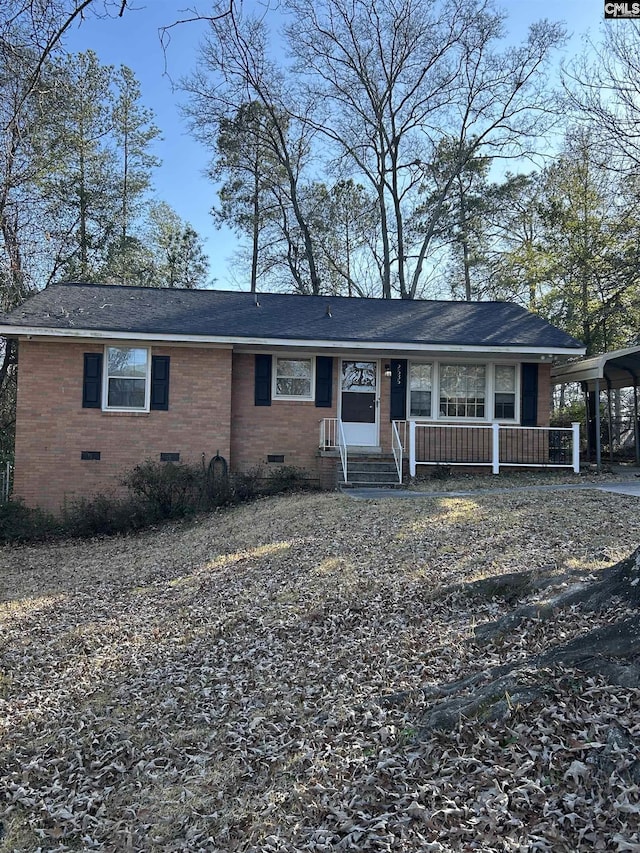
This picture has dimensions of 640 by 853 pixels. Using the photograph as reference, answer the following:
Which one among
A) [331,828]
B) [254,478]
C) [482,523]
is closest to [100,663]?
[331,828]

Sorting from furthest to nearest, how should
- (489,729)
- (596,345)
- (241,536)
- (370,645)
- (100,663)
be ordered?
(596,345) < (241,536) < (100,663) < (370,645) < (489,729)

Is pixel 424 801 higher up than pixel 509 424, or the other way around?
pixel 509 424

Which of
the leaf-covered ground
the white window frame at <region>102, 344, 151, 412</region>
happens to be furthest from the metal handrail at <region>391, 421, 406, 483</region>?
the white window frame at <region>102, 344, 151, 412</region>

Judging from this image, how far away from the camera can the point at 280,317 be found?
47.2 ft

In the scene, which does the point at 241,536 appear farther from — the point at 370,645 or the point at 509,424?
the point at 509,424

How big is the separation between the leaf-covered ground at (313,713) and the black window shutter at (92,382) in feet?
18.7

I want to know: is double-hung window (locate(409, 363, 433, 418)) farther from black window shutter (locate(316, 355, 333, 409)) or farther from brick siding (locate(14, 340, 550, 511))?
black window shutter (locate(316, 355, 333, 409))

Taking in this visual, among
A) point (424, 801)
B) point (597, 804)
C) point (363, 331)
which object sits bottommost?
point (424, 801)

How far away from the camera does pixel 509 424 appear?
1389 centimetres

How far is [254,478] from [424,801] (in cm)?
1020

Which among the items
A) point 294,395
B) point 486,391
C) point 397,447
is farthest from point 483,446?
point 294,395

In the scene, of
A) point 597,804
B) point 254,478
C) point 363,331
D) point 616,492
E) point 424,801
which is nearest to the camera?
point 597,804

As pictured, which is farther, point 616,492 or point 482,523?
point 616,492

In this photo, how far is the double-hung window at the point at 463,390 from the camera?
14.1 metres
